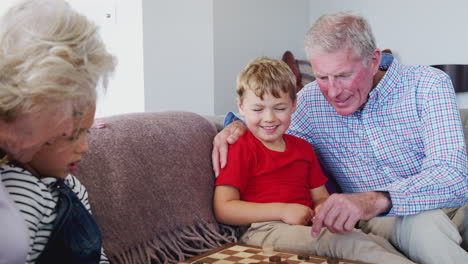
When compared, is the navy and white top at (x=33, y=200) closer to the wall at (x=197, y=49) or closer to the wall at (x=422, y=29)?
the wall at (x=197, y=49)

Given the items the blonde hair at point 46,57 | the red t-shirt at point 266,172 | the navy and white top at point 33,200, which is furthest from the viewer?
the red t-shirt at point 266,172

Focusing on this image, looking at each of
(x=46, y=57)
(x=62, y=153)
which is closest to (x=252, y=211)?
(x=62, y=153)

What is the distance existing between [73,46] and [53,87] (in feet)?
0.27

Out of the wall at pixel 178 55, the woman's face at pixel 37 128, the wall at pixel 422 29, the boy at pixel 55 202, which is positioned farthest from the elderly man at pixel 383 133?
the wall at pixel 422 29

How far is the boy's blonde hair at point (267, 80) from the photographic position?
168 centimetres

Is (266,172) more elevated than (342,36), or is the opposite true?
(342,36)

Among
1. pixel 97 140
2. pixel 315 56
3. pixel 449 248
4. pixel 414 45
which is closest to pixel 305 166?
pixel 315 56

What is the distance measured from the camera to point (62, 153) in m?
0.97

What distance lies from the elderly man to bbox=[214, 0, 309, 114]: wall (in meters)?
1.69

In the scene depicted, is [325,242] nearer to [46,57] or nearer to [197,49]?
[46,57]

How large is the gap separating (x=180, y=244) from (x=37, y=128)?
2.37 ft

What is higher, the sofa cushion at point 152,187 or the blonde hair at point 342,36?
the blonde hair at point 342,36

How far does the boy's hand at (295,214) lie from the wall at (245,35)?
6.77 feet

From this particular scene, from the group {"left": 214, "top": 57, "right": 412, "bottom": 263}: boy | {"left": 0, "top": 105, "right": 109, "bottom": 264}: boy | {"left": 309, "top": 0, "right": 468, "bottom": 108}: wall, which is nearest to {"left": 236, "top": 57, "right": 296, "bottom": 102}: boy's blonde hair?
{"left": 214, "top": 57, "right": 412, "bottom": 263}: boy
